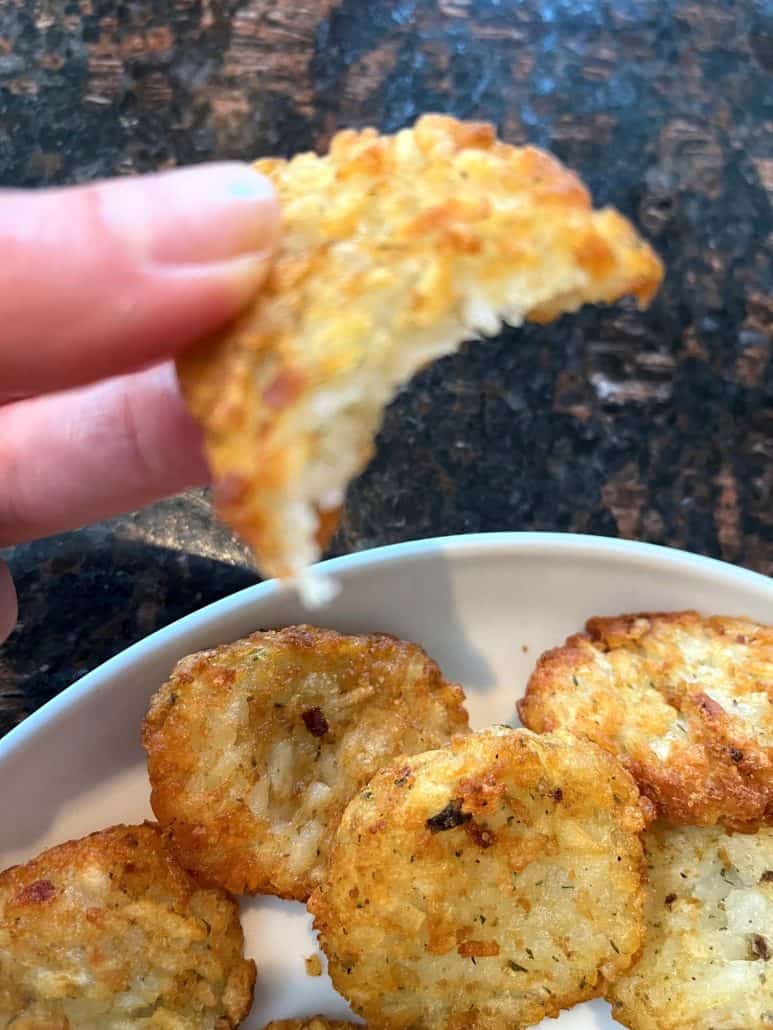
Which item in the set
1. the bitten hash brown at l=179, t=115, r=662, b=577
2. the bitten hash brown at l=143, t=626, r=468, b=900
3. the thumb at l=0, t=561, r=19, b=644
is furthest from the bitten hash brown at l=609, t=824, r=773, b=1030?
the thumb at l=0, t=561, r=19, b=644

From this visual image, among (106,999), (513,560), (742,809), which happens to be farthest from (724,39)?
(106,999)

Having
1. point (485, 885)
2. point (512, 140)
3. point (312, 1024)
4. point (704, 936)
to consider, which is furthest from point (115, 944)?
point (512, 140)

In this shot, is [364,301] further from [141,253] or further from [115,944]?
[115,944]

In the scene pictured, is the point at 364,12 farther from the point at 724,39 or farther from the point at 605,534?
the point at 605,534

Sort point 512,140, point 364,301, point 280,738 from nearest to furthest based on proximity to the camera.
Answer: point 364,301 < point 280,738 < point 512,140

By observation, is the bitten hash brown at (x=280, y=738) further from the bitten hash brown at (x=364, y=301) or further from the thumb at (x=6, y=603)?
the bitten hash brown at (x=364, y=301)

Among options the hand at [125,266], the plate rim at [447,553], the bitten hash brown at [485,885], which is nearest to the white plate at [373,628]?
the plate rim at [447,553]

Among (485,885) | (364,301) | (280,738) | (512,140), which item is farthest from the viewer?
(512,140)
